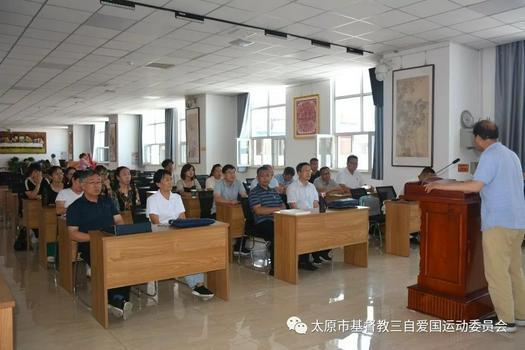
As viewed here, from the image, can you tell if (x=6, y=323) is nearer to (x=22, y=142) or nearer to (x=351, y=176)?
(x=351, y=176)

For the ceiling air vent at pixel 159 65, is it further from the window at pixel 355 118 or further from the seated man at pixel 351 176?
the seated man at pixel 351 176

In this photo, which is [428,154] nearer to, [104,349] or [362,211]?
[362,211]

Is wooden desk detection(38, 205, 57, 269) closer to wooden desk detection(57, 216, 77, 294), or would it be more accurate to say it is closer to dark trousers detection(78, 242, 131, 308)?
wooden desk detection(57, 216, 77, 294)

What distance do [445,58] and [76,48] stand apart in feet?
18.7

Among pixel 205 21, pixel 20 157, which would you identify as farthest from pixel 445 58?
pixel 20 157

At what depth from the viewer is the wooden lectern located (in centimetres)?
340

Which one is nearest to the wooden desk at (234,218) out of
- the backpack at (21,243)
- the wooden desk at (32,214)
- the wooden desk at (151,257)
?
the wooden desk at (151,257)

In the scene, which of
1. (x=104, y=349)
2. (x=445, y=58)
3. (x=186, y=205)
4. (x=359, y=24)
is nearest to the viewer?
(x=104, y=349)

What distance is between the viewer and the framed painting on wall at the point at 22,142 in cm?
2577

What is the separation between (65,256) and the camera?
445cm

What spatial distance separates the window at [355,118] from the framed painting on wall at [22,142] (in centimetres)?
2132

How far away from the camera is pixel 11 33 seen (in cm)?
630

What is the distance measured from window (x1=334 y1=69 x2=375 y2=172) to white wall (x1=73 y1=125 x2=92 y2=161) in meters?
17.2

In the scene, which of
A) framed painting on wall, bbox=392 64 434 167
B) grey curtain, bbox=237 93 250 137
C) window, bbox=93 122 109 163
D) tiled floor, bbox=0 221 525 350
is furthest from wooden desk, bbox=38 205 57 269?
window, bbox=93 122 109 163
